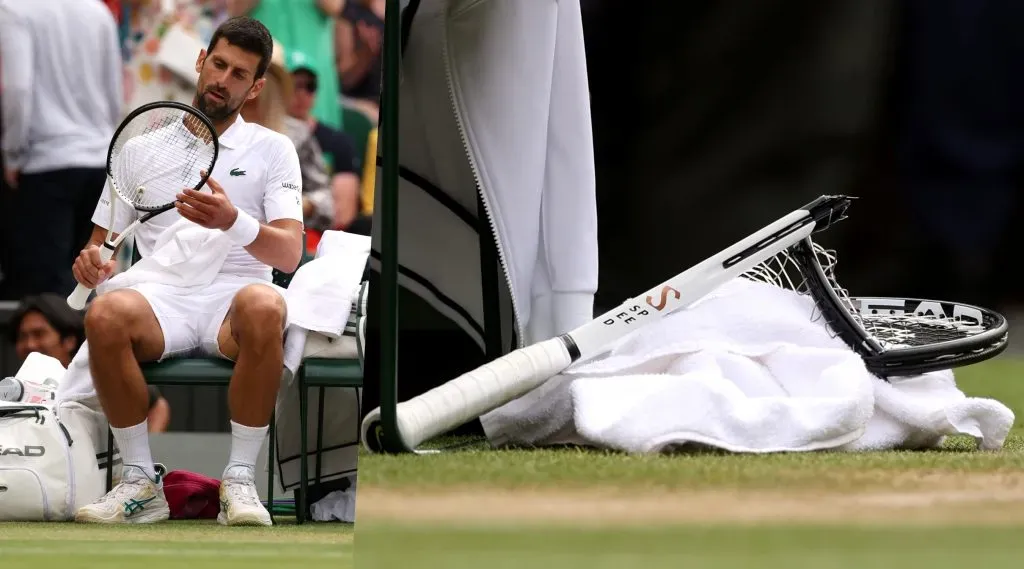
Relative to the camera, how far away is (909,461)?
8.56 ft

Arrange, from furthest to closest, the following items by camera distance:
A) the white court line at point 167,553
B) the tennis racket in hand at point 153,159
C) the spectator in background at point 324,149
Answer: the spectator in background at point 324,149 → the tennis racket in hand at point 153,159 → the white court line at point 167,553

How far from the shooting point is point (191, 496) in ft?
8.46

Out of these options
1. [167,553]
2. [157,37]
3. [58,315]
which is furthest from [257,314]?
[157,37]

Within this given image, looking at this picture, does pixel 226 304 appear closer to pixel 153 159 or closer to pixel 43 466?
pixel 153 159

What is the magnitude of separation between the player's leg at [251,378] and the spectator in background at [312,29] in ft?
5.62

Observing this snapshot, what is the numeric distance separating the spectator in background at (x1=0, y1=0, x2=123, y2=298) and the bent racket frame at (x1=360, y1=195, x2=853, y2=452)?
5.77ft

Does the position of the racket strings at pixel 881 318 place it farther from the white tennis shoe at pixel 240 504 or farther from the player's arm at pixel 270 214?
the white tennis shoe at pixel 240 504

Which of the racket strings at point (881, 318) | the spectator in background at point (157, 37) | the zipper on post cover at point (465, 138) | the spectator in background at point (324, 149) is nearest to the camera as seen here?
the zipper on post cover at point (465, 138)

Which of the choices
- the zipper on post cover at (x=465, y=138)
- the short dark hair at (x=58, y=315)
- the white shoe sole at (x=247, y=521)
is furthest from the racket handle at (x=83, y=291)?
the short dark hair at (x=58, y=315)

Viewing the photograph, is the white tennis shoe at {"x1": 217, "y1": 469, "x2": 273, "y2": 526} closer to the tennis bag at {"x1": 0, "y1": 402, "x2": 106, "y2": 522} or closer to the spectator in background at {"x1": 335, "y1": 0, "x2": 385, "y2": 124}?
the tennis bag at {"x1": 0, "y1": 402, "x2": 106, "y2": 522}

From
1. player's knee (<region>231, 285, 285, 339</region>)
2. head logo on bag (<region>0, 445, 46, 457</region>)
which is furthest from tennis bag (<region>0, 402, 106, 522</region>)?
player's knee (<region>231, 285, 285, 339</region>)

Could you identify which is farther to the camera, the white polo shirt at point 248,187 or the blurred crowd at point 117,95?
the blurred crowd at point 117,95

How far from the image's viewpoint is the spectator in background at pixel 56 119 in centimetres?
390

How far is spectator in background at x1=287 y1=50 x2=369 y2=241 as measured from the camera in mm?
3818
